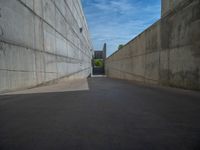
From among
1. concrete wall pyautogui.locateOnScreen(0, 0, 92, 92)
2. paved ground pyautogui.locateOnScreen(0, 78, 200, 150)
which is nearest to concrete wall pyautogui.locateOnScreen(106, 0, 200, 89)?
paved ground pyautogui.locateOnScreen(0, 78, 200, 150)

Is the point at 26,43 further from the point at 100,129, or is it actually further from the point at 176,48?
the point at 176,48

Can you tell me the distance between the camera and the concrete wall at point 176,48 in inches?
212

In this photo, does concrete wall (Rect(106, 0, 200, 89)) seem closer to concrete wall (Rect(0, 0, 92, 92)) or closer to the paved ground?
the paved ground

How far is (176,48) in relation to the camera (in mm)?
6414

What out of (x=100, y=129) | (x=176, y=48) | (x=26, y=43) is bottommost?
(x=100, y=129)

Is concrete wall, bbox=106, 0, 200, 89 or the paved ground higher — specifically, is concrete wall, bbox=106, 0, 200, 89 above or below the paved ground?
above

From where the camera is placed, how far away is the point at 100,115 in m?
2.85

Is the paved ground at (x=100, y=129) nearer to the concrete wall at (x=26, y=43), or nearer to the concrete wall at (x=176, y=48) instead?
the concrete wall at (x=26, y=43)

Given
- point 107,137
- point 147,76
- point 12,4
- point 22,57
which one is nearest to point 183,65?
point 147,76

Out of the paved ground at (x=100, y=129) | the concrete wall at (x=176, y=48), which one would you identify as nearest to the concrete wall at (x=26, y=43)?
the paved ground at (x=100, y=129)

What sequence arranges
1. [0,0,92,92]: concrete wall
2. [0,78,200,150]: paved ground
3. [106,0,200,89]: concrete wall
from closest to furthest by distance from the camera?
[0,78,200,150]: paved ground
[0,0,92,92]: concrete wall
[106,0,200,89]: concrete wall

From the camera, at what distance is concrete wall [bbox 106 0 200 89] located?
5391 millimetres

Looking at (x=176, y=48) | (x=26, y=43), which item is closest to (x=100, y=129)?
(x=26, y=43)

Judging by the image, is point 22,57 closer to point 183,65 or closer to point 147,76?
point 183,65
